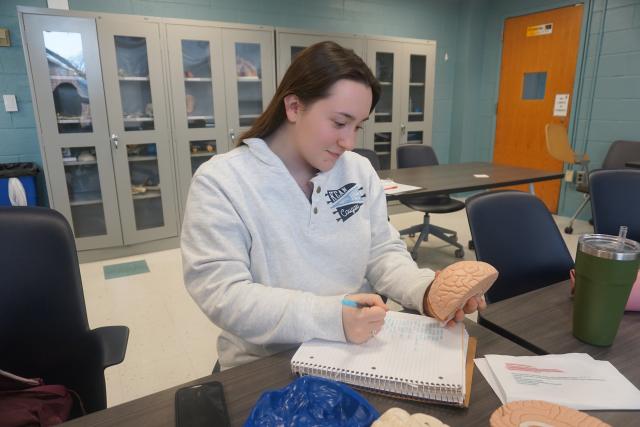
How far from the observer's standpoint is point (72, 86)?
327 centimetres

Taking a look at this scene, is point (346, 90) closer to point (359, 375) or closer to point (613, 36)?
point (359, 375)

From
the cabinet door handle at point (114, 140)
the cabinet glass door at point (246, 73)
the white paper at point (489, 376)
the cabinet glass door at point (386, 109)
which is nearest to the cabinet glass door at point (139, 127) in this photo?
the cabinet door handle at point (114, 140)

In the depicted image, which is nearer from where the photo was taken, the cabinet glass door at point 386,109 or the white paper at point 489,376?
the white paper at point 489,376

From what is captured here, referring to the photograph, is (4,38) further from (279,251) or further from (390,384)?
(390,384)

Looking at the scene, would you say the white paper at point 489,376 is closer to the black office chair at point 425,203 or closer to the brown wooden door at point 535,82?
the black office chair at point 425,203

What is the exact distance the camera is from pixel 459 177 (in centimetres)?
308

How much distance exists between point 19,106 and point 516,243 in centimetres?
382

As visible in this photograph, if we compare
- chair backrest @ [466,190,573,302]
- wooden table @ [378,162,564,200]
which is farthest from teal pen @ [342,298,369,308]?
wooden table @ [378,162,564,200]

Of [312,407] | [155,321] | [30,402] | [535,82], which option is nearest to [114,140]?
[155,321]

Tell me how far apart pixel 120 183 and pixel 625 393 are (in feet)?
11.7

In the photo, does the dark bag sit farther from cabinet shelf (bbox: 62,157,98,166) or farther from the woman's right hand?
cabinet shelf (bbox: 62,157,98,166)

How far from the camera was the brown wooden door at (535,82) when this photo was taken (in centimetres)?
451

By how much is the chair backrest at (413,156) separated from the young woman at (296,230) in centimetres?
265

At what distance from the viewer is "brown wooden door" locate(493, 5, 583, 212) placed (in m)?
4.51
